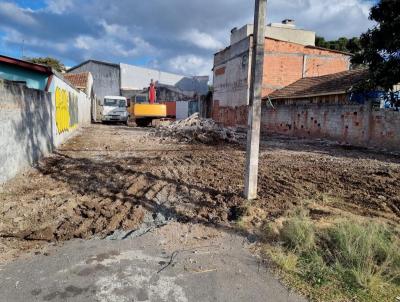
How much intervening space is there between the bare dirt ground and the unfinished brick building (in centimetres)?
Answer: 1913

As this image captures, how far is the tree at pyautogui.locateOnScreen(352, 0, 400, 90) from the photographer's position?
13.2 meters

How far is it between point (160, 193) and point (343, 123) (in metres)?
14.0

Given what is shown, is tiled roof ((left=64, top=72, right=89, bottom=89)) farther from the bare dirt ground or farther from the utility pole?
the utility pole

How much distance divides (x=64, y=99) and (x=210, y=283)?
14258 mm

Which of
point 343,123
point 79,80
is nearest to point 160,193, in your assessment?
point 343,123

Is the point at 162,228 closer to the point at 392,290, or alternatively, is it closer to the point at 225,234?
the point at 225,234

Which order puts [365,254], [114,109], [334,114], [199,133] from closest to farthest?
[365,254] → [199,133] → [334,114] → [114,109]

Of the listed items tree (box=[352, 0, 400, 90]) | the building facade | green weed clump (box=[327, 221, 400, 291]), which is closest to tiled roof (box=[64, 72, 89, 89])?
the building facade

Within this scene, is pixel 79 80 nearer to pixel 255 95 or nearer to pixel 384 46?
pixel 384 46

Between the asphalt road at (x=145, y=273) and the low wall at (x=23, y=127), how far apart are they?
3.51m

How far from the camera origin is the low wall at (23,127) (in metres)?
7.08

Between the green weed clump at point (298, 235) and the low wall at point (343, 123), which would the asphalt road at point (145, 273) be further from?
the low wall at point (343, 123)

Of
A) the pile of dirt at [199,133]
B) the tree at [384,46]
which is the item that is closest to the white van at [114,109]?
the pile of dirt at [199,133]

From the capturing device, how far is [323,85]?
2295 cm
